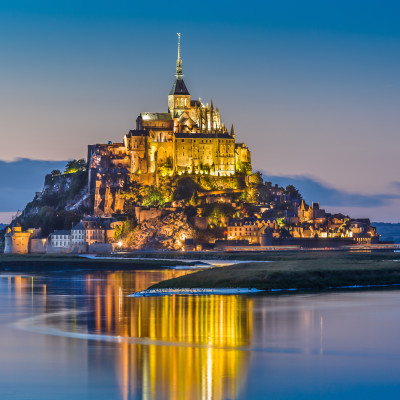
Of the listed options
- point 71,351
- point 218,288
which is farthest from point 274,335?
point 218,288

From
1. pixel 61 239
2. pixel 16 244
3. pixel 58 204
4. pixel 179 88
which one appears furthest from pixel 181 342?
pixel 179 88

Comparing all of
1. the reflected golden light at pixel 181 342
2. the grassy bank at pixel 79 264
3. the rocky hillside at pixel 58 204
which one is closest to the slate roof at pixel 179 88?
the rocky hillside at pixel 58 204

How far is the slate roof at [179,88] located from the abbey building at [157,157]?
30.5 ft

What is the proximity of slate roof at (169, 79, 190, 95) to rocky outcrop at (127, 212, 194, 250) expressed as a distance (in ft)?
129

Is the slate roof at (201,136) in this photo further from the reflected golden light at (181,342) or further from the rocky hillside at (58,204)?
the reflected golden light at (181,342)

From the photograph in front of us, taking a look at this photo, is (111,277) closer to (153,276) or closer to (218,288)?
(153,276)

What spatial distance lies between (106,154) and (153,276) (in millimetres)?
77593

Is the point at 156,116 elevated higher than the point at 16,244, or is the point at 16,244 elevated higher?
the point at 156,116

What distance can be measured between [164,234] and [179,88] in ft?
144

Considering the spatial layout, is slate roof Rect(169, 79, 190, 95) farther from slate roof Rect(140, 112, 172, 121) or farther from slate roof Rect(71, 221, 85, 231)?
slate roof Rect(71, 221, 85, 231)

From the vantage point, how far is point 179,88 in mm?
163250

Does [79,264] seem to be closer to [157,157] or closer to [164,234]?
[164,234]

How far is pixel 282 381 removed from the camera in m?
26.3

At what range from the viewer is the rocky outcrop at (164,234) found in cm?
12812
